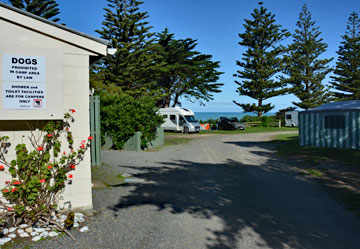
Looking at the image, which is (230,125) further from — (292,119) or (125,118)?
(125,118)

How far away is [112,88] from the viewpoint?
32188 mm

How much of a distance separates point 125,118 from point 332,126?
395 inches

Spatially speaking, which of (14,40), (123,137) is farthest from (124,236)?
(123,137)

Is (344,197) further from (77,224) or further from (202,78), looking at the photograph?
(202,78)

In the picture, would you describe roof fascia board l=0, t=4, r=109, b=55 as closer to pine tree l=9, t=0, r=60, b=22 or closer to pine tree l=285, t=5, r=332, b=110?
pine tree l=9, t=0, r=60, b=22

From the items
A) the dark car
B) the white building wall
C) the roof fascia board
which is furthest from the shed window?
the dark car

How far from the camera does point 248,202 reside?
6.05m

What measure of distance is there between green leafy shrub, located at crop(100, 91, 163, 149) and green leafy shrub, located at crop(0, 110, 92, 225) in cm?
885

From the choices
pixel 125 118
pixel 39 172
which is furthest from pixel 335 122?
pixel 39 172

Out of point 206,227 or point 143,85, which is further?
point 143,85

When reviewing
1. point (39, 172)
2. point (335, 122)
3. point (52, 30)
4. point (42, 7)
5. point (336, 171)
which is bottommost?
point (336, 171)

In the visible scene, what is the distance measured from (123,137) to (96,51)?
9466mm

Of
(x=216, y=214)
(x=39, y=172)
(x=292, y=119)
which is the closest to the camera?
(x=39, y=172)

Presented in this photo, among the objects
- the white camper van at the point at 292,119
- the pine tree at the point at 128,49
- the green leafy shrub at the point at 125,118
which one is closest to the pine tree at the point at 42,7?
the pine tree at the point at 128,49
